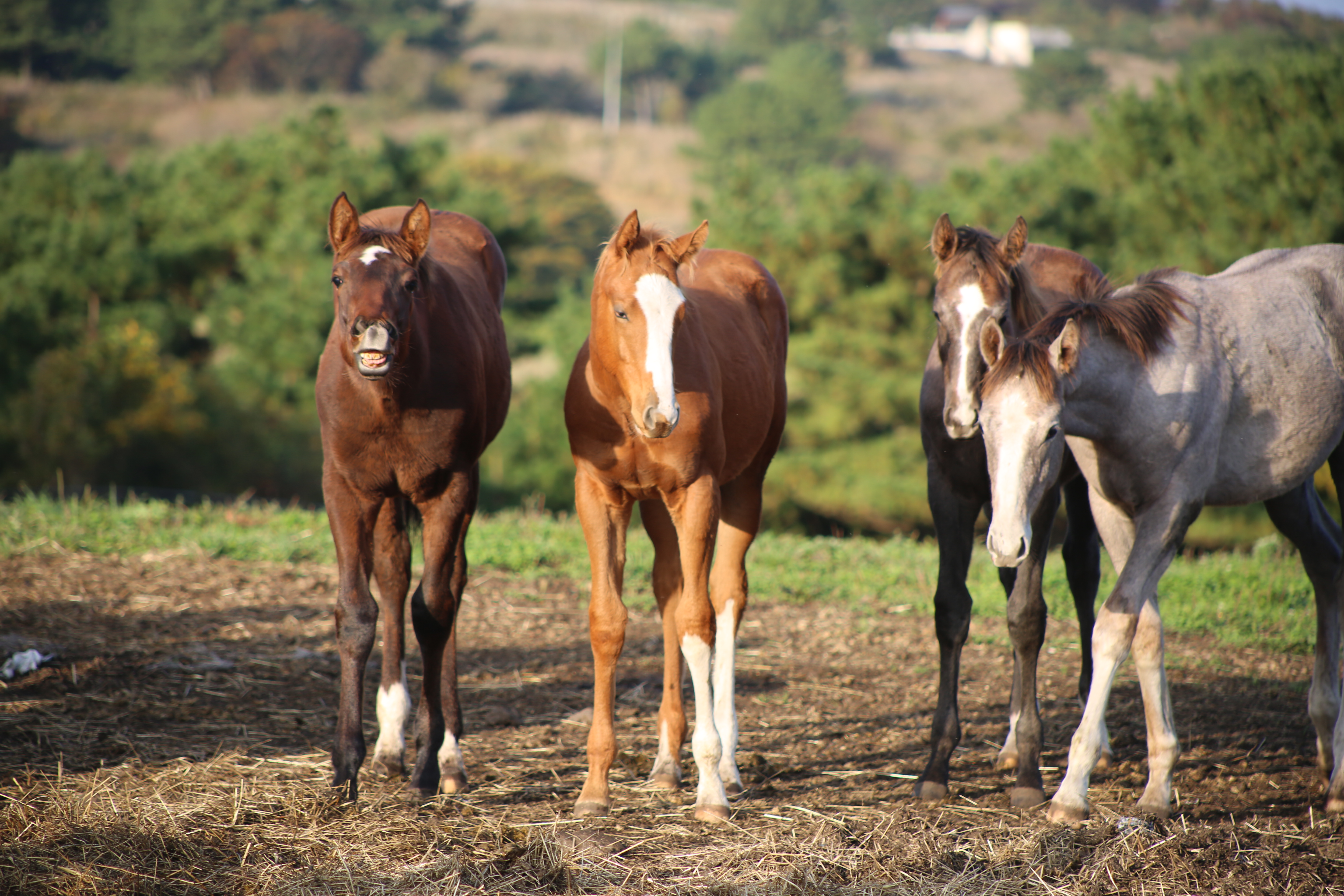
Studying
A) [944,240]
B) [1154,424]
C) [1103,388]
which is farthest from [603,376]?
[1154,424]

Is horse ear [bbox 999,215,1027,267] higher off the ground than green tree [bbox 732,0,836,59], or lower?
lower

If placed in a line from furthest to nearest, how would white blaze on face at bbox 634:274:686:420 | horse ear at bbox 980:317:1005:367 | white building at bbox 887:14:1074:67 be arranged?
white building at bbox 887:14:1074:67 < horse ear at bbox 980:317:1005:367 < white blaze on face at bbox 634:274:686:420

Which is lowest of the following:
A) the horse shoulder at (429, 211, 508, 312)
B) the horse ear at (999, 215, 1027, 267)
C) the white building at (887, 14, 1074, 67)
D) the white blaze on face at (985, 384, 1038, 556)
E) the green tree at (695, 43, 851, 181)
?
the white blaze on face at (985, 384, 1038, 556)

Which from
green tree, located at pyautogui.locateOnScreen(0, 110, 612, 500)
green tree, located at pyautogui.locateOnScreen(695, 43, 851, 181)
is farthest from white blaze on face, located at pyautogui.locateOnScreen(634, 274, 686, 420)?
green tree, located at pyautogui.locateOnScreen(695, 43, 851, 181)

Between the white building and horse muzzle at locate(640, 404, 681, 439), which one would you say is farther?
the white building

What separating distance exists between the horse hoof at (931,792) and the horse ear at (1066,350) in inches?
67.8

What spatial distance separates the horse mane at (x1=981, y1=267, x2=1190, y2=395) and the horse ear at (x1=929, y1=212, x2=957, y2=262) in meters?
0.46

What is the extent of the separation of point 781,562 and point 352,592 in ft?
15.6

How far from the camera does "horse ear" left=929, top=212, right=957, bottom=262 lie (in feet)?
13.9

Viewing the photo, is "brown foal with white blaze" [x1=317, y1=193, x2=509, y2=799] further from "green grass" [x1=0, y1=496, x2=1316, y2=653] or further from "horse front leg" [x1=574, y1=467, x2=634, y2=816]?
"green grass" [x1=0, y1=496, x2=1316, y2=653]

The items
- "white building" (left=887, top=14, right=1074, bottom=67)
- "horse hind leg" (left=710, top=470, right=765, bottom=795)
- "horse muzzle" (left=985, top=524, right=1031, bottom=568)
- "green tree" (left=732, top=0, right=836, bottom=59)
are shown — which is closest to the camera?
"horse muzzle" (left=985, top=524, right=1031, bottom=568)

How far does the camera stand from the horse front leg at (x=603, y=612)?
402 cm

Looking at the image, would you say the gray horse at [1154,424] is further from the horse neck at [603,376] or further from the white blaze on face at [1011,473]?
the horse neck at [603,376]

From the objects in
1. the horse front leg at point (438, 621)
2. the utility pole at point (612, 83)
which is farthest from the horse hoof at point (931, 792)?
the utility pole at point (612, 83)
